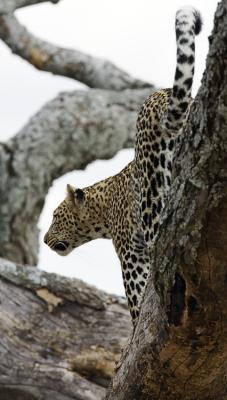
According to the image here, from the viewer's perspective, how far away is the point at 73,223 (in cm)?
954

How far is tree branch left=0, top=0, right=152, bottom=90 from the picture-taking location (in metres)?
12.6

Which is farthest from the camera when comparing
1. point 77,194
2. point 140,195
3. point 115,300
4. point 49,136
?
point 49,136

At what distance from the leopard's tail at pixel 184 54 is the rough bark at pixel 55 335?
3.45 metres

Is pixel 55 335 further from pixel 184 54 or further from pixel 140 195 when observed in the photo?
pixel 184 54

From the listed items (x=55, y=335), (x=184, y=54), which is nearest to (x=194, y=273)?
(x=184, y=54)

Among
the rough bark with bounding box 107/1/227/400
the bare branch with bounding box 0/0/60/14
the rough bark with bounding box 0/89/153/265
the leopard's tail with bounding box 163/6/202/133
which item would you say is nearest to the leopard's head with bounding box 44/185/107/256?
the rough bark with bounding box 0/89/153/265

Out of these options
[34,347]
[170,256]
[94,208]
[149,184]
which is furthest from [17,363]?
[170,256]

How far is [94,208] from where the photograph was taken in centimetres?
934

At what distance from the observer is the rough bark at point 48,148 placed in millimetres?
12078

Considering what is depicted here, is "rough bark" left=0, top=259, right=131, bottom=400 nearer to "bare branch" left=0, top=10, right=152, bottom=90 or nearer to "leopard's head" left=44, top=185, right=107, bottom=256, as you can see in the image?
"leopard's head" left=44, top=185, right=107, bottom=256

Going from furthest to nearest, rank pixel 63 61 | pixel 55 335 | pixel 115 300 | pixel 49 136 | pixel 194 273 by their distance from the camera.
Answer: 1. pixel 63 61
2. pixel 49 136
3. pixel 115 300
4. pixel 55 335
5. pixel 194 273

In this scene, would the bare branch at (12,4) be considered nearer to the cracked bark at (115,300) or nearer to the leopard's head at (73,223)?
the cracked bark at (115,300)

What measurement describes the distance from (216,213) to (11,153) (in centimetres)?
760

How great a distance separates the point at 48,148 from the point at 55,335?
2.73 m
